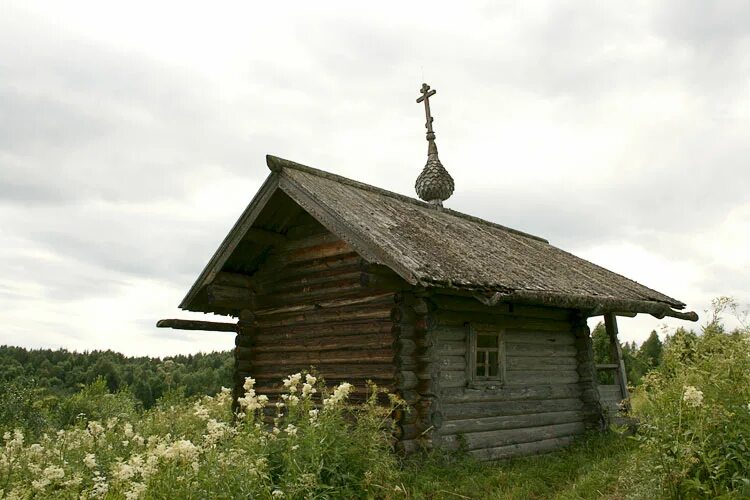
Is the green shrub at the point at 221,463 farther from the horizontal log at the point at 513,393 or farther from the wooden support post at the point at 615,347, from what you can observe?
the wooden support post at the point at 615,347

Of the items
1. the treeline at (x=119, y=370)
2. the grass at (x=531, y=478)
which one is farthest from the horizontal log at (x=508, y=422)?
the treeline at (x=119, y=370)

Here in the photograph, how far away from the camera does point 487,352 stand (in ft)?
32.7

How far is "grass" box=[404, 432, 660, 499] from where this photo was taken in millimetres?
6949

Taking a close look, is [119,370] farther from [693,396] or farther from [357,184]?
[693,396]

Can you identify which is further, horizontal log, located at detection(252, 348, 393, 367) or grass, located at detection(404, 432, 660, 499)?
horizontal log, located at detection(252, 348, 393, 367)

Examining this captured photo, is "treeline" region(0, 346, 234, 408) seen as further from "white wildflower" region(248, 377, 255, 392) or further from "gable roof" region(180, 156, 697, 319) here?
"white wildflower" region(248, 377, 255, 392)

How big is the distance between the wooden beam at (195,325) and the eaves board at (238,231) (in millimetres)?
824

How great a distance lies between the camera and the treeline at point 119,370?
105 feet

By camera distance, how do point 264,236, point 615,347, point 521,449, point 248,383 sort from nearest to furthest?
point 248,383 < point 521,449 < point 264,236 < point 615,347

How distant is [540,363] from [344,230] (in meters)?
4.69

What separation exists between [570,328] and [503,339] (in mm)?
2483

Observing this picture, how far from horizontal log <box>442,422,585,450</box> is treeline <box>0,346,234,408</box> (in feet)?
70.4

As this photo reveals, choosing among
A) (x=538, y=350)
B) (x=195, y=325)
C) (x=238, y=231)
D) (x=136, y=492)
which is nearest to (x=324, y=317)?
(x=238, y=231)

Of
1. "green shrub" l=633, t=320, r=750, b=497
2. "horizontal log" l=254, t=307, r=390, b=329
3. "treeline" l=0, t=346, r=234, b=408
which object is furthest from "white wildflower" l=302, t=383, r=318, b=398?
"treeline" l=0, t=346, r=234, b=408
